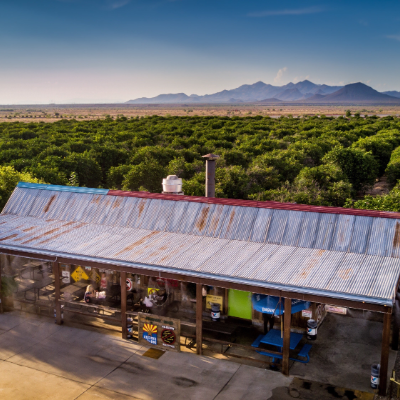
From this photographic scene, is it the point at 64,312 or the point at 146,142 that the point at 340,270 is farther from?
the point at 146,142

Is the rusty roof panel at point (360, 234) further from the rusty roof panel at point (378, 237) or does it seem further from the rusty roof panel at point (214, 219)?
the rusty roof panel at point (214, 219)

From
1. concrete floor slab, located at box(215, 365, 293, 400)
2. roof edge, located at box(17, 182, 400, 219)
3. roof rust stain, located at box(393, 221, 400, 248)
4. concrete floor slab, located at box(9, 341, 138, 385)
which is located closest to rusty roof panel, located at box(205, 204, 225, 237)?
roof edge, located at box(17, 182, 400, 219)

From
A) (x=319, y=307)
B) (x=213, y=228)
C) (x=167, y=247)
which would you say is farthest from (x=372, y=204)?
(x=167, y=247)

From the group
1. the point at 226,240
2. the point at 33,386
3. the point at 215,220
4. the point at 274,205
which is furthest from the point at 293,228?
the point at 33,386

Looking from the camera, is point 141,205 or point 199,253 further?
point 141,205

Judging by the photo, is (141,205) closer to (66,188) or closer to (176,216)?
(176,216)

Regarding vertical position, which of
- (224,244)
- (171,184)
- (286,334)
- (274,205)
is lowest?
(286,334)

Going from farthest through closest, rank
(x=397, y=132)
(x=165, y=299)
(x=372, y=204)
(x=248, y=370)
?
(x=397, y=132), (x=372, y=204), (x=165, y=299), (x=248, y=370)
